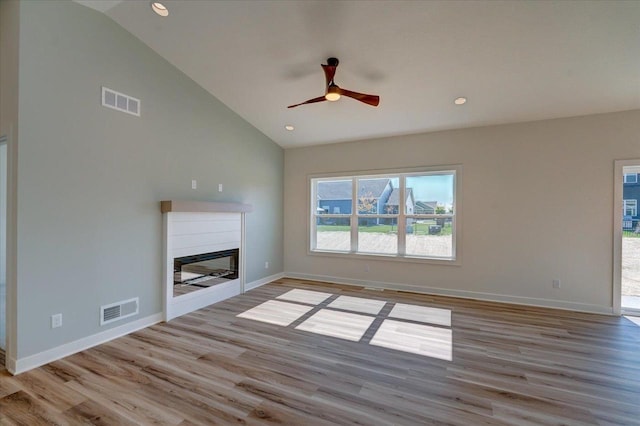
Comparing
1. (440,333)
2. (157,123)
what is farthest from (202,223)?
(440,333)

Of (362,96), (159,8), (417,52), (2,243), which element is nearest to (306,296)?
(362,96)

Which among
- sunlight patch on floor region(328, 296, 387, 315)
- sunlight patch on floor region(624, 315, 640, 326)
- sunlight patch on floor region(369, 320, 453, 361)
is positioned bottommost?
sunlight patch on floor region(328, 296, 387, 315)

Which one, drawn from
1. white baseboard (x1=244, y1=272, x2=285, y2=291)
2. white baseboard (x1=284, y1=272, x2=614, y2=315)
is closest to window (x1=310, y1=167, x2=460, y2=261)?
white baseboard (x1=284, y1=272, x2=614, y2=315)

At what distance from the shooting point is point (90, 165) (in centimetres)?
301

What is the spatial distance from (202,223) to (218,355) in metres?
1.99

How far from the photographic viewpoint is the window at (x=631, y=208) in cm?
404

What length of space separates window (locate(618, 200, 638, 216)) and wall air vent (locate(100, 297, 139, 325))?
6.50 meters

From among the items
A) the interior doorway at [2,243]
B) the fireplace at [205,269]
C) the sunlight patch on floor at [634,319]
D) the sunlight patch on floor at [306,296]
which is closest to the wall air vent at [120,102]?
the interior doorway at [2,243]

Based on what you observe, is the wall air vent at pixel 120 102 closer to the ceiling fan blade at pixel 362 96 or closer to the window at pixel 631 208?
the ceiling fan blade at pixel 362 96

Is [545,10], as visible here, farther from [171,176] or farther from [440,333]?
[171,176]

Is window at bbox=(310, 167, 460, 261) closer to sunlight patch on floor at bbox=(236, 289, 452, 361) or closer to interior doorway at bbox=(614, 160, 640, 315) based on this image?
sunlight patch on floor at bbox=(236, 289, 452, 361)

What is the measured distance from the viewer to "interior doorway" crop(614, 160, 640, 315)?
12.9 feet

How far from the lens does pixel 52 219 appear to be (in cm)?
271

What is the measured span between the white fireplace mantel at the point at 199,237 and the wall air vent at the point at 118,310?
14.6 inches
